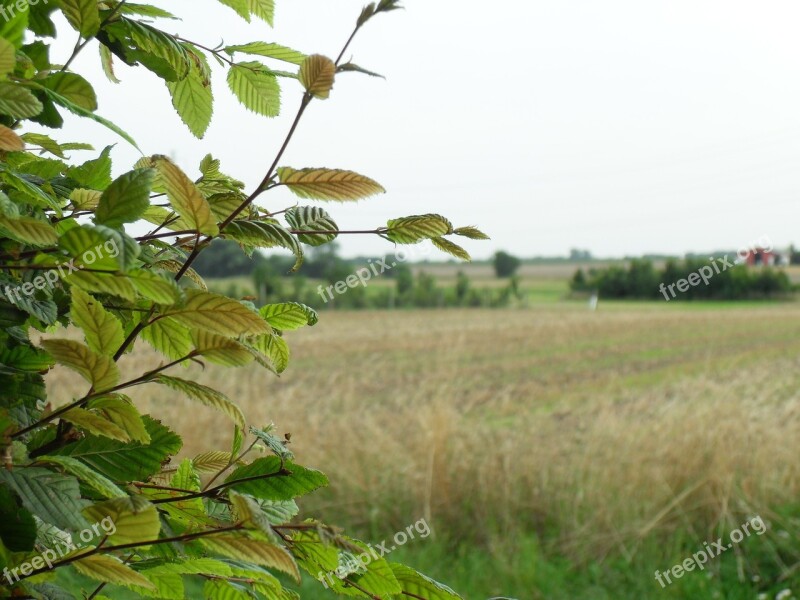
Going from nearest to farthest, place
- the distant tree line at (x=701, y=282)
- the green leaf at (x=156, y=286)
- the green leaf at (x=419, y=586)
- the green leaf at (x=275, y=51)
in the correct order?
the green leaf at (x=156, y=286)
the green leaf at (x=419, y=586)
the green leaf at (x=275, y=51)
the distant tree line at (x=701, y=282)

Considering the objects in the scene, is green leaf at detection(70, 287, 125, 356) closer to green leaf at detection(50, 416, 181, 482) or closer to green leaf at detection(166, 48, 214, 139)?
green leaf at detection(50, 416, 181, 482)

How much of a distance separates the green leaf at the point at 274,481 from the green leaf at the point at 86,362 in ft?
0.58

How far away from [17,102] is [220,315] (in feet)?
0.76

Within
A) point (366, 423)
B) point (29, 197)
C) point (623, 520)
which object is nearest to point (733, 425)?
point (623, 520)

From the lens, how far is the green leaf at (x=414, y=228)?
2.48 ft

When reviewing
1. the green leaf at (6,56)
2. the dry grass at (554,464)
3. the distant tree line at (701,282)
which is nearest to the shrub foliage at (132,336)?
the green leaf at (6,56)

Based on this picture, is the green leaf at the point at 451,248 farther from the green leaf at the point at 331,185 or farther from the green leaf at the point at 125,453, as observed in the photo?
the green leaf at the point at 125,453

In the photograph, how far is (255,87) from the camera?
3.15 ft

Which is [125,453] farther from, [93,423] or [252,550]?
[252,550]

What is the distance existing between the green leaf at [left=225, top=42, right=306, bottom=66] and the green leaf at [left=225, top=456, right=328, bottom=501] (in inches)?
18.8

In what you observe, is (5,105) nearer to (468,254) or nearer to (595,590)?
(468,254)

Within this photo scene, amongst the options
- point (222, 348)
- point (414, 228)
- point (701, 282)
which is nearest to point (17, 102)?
point (222, 348)

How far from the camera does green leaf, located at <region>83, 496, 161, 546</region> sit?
1.83 ft

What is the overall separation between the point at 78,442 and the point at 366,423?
4851 mm
